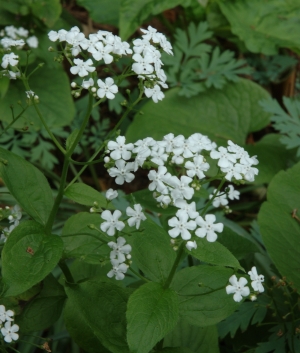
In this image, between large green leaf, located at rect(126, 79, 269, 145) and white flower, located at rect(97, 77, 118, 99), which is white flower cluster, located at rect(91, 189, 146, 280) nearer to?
white flower, located at rect(97, 77, 118, 99)

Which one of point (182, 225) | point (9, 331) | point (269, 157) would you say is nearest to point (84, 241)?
point (9, 331)

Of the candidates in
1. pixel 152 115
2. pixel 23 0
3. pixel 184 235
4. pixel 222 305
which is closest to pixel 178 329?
pixel 222 305

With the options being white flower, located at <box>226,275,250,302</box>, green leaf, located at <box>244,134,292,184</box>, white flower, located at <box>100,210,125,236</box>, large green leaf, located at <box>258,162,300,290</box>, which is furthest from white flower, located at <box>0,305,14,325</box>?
green leaf, located at <box>244,134,292,184</box>

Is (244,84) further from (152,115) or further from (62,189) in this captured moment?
(62,189)

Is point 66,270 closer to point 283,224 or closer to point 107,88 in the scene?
point 107,88

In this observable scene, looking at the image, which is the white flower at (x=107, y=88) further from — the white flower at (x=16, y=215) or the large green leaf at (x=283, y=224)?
the large green leaf at (x=283, y=224)

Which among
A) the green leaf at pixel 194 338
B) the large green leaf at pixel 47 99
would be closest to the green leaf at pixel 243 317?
the green leaf at pixel 194 338
